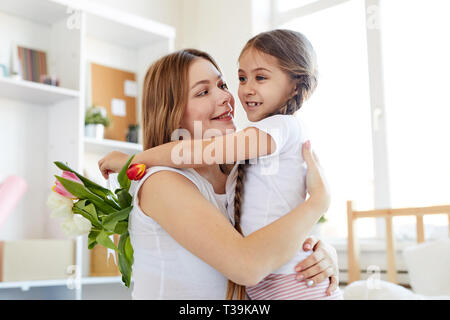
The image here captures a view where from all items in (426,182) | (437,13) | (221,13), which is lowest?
(426,182)

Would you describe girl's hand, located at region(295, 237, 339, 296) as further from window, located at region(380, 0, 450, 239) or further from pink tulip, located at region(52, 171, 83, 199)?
window, located at region(380, 0, 450, 239)

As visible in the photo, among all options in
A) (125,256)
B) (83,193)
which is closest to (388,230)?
(125,256)

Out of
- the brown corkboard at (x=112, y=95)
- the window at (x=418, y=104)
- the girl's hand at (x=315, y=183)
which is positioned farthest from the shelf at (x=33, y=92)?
the girl's hand at (x=315, y=183)

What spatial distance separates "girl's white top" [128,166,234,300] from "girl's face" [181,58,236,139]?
172mm

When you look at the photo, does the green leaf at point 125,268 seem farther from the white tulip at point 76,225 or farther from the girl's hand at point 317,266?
the girl's hand at point 317,266

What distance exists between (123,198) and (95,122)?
190 cm

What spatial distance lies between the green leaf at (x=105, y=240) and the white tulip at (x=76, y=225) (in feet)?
0.10

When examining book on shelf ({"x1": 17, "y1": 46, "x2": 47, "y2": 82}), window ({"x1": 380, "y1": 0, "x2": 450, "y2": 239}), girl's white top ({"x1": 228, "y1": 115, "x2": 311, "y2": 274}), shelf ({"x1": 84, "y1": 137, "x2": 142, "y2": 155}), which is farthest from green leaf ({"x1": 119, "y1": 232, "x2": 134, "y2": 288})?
window ({"x1": 380, "y1": 0, "x2": 450, "y2": 239})

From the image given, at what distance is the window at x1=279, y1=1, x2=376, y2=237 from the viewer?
117 inches

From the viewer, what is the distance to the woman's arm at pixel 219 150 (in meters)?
0.91

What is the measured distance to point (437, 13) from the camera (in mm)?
2750
